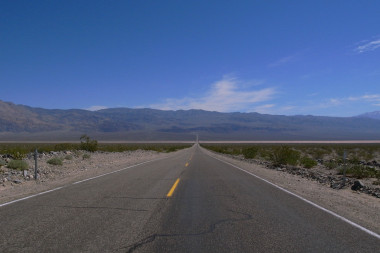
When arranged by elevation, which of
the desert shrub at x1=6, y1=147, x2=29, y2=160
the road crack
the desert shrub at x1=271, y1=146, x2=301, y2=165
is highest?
the desert shrub at x1=6, y1=147, x2=29, y2=160

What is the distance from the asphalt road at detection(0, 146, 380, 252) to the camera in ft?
18.1

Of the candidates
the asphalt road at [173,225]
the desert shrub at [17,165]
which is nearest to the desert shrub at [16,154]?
the desert shrub at [17,165]

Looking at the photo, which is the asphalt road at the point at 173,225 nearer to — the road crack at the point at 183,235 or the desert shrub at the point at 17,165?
the road crack at the point at 183,235

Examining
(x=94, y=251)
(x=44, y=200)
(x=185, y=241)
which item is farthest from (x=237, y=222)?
(x=44, y=200)

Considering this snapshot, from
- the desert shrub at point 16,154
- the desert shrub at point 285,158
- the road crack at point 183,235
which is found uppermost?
the desert shrub at point 16,154

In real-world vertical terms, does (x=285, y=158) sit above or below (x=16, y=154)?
below

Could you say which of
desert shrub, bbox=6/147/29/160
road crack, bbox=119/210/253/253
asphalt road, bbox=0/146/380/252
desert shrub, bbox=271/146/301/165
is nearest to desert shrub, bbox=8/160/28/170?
desert shrub, bbox=6/147/29/160

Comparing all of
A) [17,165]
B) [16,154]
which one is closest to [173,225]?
[17,165]

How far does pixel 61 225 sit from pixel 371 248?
577 cm

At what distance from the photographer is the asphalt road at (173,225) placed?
553 centimetres

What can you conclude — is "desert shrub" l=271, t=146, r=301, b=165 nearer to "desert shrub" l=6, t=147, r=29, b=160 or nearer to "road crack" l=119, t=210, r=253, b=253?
"desert shrub" l=6, t=147, r=29, b=160

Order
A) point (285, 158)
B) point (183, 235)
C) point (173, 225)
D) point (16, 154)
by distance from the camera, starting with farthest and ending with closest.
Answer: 1. point (285, 158)
2. point (16, 154)
3. point (173, 225)
4. point (183, 235)

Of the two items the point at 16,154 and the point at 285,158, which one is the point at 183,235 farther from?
the point at 285,158

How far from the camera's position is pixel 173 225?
6.73 metres
